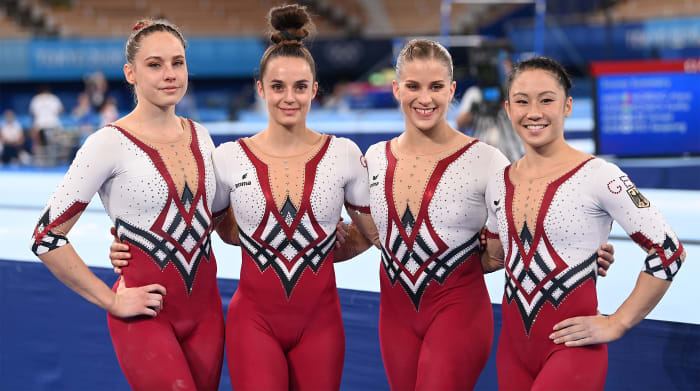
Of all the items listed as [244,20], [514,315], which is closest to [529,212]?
[514,315]

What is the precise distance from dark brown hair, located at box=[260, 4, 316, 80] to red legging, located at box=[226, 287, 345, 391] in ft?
2.83

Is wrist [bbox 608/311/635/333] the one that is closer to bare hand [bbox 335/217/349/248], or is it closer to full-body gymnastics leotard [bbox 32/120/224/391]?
bare hand [bbox 335/217/349/248]

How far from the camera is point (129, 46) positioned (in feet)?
8.04

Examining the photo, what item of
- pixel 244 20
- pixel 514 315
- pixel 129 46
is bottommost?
pixel 514 315

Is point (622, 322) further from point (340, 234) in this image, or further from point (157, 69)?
point (157, 69)

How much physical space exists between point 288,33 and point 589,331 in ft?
4.79

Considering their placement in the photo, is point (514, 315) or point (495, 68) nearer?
point (514, 315)

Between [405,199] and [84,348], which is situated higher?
[405,199]

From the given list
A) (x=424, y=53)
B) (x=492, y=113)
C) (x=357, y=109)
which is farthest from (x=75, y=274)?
(x=357, y=109)

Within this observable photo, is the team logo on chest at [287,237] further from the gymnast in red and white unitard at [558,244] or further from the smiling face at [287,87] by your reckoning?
the gymnast in red and white unitard at [558,244]

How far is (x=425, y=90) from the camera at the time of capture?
2.50 meters

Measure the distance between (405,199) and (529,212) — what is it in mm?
460

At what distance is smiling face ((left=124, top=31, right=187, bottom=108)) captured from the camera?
7.90ft

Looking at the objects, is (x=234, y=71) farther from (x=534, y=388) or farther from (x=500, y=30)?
(x=534, y=388)
